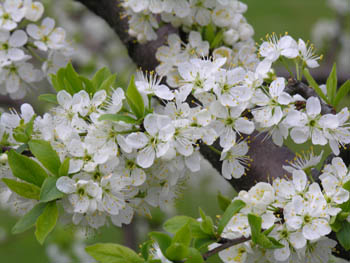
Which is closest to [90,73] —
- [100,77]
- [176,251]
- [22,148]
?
[100,77]

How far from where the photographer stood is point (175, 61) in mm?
1626

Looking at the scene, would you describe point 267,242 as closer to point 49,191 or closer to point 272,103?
point 272,103

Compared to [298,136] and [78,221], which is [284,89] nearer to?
[298,136]

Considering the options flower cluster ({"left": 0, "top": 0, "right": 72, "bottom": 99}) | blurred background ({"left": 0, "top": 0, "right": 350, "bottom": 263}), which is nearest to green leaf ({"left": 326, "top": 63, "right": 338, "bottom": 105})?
flower cluster ({"left": 0, "top": 0, "right": 72, "bottom": 99})

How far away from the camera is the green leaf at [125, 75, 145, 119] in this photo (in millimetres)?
1161

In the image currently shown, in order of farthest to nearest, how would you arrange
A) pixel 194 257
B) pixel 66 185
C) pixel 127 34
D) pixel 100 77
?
pixel 127 34 < pixel 100 77 < pixel 66 185 < pixel 194 257

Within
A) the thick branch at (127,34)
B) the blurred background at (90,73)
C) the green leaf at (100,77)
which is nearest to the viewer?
the green leaf at (100,77)

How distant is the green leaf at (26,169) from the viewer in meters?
1.17

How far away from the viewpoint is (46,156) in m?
1.17

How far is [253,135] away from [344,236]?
0.45 meters

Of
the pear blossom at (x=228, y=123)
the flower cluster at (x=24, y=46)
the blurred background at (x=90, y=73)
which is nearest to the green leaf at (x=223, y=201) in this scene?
the pear blossom at (x=228, y=123)

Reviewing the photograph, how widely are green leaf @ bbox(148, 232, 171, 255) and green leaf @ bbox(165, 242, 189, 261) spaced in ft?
0.11

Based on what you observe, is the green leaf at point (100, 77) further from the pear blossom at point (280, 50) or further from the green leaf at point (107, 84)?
the pear blossom at point (280, 50)

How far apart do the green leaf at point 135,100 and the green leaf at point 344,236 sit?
0.51 metres
